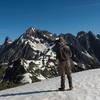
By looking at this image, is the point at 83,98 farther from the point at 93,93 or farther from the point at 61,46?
the point at 61,46

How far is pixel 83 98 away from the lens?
14133mm

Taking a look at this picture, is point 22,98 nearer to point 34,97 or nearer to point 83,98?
point 34,97

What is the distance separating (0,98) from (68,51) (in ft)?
20.1

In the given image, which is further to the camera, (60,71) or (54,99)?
(60,71)

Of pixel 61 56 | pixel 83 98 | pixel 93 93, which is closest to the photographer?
pixel 83 98

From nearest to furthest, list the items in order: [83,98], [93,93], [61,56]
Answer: [83,98] → [93,93] → [61,56]

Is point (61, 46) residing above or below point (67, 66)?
above

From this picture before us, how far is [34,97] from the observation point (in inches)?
620

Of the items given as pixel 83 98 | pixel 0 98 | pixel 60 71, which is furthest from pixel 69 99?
pixel 0 98

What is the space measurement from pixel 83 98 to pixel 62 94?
1803 millimetres

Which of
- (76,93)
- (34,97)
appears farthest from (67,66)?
(34,97)

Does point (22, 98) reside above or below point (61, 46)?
below

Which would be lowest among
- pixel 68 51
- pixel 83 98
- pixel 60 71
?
pixel 83 98

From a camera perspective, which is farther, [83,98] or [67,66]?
[67,66]
